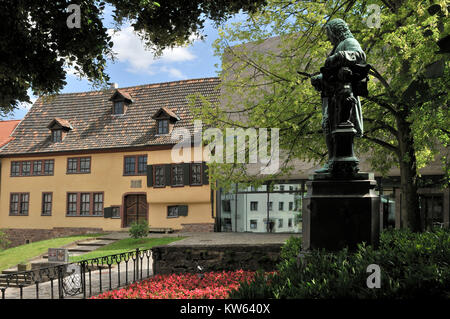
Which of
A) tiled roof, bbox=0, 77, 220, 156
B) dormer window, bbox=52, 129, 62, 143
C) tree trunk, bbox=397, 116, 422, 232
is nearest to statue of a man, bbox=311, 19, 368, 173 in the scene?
tree trunk, bbox=397, 116, 422, 232

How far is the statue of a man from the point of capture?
21.4 ft

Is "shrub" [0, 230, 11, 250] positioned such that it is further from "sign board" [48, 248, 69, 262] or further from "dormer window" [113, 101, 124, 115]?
"sign board" [48, 248, 69, 262]

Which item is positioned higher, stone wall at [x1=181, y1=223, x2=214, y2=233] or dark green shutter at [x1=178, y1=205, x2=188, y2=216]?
dark green shutter at [x1=178, y1=205, x2=188, y2=216]

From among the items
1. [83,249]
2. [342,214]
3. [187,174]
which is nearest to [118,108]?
[187,174]

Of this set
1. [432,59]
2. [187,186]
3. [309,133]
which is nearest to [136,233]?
[187,186]

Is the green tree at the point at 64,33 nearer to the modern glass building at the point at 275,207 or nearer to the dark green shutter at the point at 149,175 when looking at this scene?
the modern glass building at the point at 275,207

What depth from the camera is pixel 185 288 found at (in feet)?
29.4

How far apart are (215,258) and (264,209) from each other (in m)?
11.9

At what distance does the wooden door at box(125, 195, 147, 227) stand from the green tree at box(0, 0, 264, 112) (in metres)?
18.4

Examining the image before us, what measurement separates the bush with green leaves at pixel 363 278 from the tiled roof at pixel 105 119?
20.9 meters

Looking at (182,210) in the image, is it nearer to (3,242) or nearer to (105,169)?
(105,169)

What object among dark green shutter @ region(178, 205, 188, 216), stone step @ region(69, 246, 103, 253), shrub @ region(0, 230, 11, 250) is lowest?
shrub @ region(0, 230, 11, 250)
